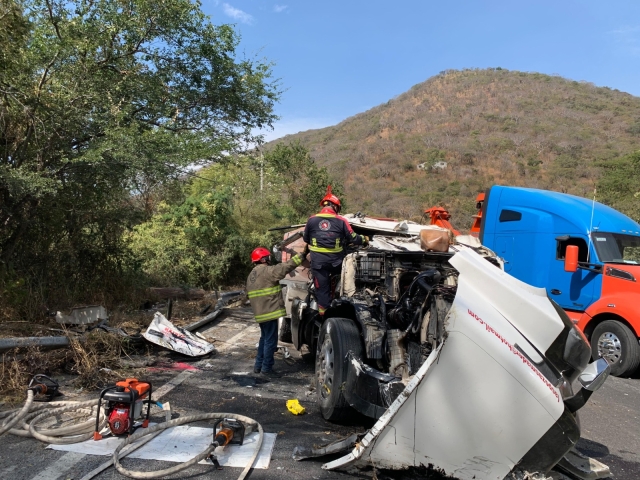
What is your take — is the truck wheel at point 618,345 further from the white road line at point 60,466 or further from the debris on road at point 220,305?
the white road line at point 60,466

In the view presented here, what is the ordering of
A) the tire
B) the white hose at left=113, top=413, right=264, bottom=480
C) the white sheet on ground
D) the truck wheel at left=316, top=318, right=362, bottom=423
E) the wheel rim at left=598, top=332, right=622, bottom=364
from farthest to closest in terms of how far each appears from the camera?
the wheel rim at left=598, top=332, right=622, bottom=364 < the tire < the truck wheel at left=316, top=318, right=362, bottom=423 < the white sheet on ground < the white hose at left=113, top=413, right=264, bottom=480

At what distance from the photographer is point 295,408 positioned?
4.77 m

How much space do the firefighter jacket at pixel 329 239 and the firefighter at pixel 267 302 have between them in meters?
0.20

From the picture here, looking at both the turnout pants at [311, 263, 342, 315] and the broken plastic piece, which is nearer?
the broken plastic piece

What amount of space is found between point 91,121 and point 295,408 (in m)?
6.11

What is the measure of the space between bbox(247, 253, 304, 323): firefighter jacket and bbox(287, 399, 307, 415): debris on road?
55.3 inches

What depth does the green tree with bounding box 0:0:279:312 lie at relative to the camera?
7.51 m

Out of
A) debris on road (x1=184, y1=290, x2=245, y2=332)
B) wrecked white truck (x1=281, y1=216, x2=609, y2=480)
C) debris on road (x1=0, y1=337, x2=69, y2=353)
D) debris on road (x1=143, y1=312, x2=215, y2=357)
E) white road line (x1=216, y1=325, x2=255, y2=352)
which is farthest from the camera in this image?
debris on road (x1=184, y1=290, x2=245, y2=332)

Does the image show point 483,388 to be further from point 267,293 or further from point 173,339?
point 173,339

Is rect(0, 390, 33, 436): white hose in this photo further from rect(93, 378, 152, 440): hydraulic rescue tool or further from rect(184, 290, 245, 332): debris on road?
rect(184, 290, 245, 332): debris on road

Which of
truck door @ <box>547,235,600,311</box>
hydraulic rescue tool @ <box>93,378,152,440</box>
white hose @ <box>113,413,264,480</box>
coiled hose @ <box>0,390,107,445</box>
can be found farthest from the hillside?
hydraulic rescue tool @ <box>93,378,152,440</box>

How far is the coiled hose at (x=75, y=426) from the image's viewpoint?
11.4ft

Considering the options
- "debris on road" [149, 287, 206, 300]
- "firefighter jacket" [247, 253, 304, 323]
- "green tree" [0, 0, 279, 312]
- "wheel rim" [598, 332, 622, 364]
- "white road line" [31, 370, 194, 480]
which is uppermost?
"green tree" [0, 0, 279, 312]

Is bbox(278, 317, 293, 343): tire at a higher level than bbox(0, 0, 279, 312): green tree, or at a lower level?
lower
